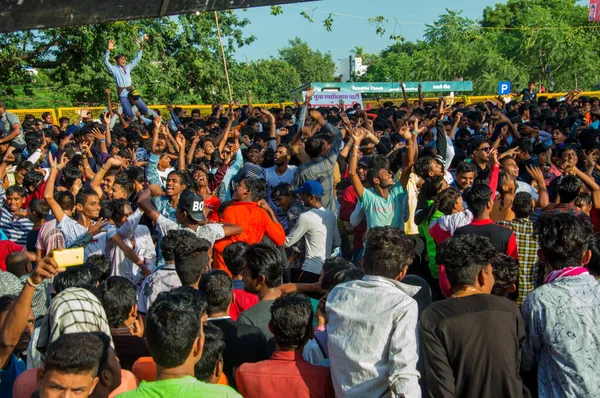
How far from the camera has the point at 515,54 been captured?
4959cm

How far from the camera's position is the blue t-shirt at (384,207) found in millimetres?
6449

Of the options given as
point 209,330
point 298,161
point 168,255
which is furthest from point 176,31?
point 209,330

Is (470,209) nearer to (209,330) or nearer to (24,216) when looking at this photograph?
(209,330)

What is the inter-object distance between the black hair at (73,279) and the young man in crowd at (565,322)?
2.66m

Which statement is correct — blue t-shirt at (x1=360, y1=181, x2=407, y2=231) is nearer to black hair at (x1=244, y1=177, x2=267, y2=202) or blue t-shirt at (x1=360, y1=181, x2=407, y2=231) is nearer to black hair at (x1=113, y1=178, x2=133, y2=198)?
black hair at (x1=244, y1=177, x2=267, y2=202)

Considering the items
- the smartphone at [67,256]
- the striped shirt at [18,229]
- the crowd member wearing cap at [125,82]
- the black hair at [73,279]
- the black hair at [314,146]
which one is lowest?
the striped shirt at [18,229]

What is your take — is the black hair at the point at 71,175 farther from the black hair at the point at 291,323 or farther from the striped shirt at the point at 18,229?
the black hair at the point at 291,323

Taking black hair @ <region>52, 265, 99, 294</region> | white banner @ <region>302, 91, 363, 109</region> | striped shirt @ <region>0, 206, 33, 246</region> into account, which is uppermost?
white banner @ <region>302, 91, 363, 109</region>

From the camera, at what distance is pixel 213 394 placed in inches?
109

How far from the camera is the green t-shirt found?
278cm

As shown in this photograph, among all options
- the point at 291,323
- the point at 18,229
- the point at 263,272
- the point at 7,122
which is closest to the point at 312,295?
the point at 263,272

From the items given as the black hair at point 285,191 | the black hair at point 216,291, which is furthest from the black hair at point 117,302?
the black hair at point 285,191

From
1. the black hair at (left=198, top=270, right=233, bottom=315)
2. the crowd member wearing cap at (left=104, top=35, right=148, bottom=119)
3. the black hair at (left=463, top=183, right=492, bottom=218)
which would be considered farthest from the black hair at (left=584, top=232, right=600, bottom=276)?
the crowd member wearing cap at (left=104, top=35, right=148, bottom=119)

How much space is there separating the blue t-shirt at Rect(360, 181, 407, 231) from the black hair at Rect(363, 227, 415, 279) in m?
2.65
